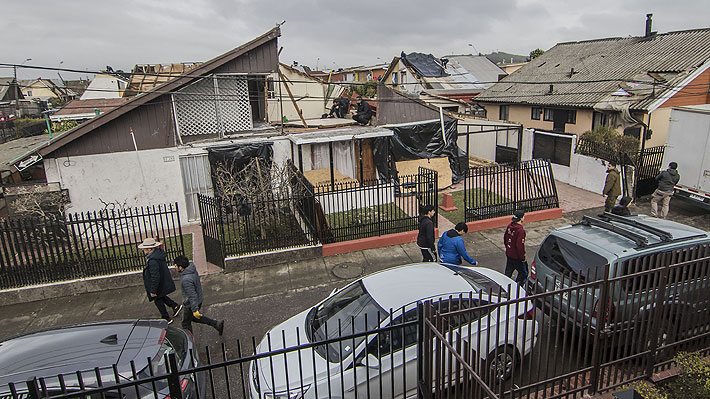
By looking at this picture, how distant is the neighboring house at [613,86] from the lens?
53.1 feet

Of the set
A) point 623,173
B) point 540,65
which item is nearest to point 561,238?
point 623,173

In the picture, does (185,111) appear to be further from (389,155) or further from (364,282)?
(364,282)

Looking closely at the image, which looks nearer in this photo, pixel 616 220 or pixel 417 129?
pixel 616 220

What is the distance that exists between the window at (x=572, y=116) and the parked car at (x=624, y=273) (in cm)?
1365

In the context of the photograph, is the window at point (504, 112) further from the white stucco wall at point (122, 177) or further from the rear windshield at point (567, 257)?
the rear windshield at point (567, 257)

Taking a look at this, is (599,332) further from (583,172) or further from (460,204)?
(583,172)

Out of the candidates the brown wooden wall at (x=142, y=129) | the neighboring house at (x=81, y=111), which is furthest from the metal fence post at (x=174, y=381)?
the neighboring house at (x=81, y=111)

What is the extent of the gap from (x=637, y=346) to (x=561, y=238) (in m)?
2.05

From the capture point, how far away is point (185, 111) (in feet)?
45.0

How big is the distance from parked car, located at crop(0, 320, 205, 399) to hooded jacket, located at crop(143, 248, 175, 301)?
1.57 meters

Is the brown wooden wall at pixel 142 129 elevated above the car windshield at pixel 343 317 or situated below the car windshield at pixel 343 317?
above

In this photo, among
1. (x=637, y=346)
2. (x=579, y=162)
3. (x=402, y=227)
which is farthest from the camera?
(x=579, y=162)

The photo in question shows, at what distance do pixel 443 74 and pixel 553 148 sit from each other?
1834 cm

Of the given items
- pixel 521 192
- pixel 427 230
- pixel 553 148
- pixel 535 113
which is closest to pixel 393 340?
pixel 427 230
